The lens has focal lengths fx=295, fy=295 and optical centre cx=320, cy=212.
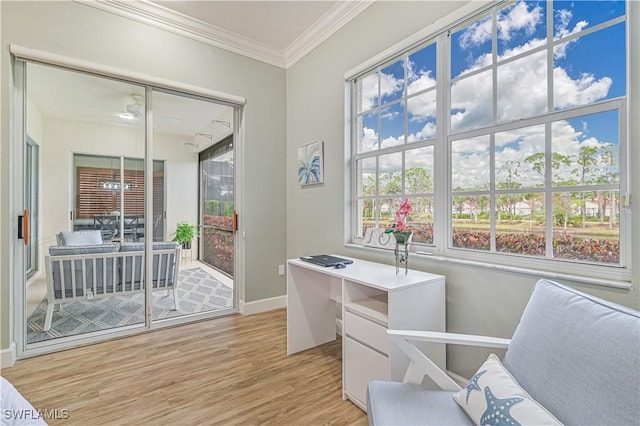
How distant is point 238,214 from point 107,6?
2.14 meters

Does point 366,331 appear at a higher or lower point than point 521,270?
lower

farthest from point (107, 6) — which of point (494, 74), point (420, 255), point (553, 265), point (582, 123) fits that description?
point (553, 265)

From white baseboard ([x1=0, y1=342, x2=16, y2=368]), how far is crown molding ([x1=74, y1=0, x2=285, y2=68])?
9.05 feet

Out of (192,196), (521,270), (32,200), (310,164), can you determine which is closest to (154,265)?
(192,196)

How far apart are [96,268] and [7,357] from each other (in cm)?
80

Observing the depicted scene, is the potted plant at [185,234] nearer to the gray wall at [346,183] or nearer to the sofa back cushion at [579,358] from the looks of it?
the gray wall at [346,183]

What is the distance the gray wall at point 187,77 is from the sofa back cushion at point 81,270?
1.12ft

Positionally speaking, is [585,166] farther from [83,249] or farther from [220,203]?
[83,249]

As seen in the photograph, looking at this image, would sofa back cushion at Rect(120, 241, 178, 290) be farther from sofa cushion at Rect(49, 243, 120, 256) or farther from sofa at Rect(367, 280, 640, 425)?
sofa at Rect(367, 280, 640, 425)

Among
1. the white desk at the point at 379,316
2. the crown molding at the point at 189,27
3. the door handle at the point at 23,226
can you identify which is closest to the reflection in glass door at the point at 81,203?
the door handle at the point at 23,226

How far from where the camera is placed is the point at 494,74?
1.75 metres

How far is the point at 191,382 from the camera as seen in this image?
77.7 inches

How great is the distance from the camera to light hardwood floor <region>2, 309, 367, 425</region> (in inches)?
65.4

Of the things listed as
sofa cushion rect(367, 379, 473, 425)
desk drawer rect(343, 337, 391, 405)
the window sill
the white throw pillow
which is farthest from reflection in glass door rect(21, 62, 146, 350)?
the white throw pillow
